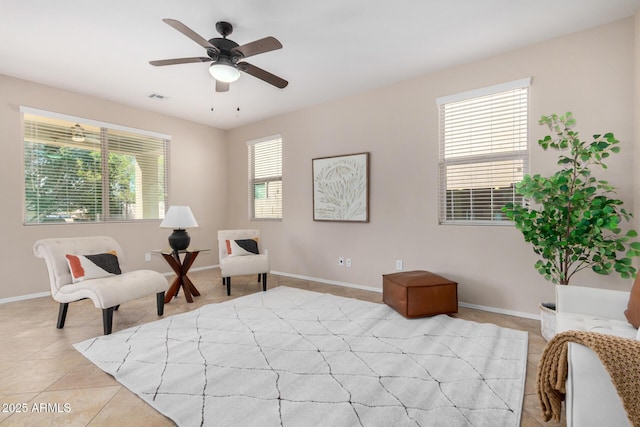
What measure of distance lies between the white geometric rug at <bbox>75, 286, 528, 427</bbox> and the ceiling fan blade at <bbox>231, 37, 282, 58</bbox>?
7.22 ft

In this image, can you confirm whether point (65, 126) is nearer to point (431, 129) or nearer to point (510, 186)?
point (431, 129)

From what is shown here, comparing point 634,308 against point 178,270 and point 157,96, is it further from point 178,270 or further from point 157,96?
point 157,96

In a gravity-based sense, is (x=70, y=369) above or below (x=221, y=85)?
below

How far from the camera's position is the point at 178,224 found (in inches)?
146

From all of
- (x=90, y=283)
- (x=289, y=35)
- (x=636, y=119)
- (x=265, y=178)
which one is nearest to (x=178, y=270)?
(x=90, y=283)

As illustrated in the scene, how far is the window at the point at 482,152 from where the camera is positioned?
10.2 ft

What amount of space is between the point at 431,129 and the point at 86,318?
4.06 m

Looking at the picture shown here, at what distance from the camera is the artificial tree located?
229 centimetres

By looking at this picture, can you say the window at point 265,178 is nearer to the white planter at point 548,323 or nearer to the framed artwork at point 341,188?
the framed artwork at point 341,188

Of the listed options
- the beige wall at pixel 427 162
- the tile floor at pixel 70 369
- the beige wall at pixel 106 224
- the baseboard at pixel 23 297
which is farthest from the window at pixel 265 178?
the baseboard at pixel 23 297

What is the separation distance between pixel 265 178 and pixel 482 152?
11.1 feet

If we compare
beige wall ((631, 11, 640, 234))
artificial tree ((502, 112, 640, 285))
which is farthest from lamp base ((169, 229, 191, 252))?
beige wall ((631, 11, 640, 234))

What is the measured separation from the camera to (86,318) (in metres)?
3.03

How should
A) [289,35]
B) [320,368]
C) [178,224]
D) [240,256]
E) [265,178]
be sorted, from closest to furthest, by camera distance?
[320,368]
[289,35]
[178,224]
[240,256]
[265,178]
